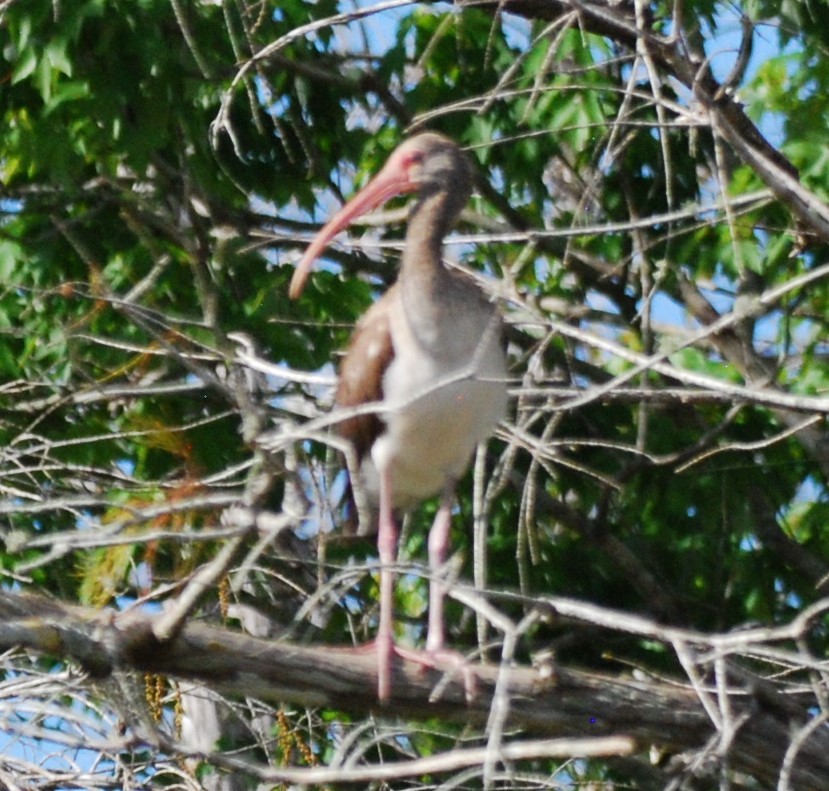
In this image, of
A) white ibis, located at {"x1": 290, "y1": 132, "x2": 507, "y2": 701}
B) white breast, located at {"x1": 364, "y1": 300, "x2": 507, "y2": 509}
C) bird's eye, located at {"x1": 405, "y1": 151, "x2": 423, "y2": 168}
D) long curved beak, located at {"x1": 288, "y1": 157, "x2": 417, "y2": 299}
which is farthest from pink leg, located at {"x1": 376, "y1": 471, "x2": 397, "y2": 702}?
bird's eye, located at {"x1": 405, "y1": 151, "x2": 423, "y2": 168}

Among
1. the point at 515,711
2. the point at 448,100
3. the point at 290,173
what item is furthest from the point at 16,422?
the point at 515,711

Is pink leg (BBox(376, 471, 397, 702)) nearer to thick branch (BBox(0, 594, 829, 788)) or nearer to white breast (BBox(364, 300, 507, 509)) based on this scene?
thick branch (BBox(0, 594, 829, 788))

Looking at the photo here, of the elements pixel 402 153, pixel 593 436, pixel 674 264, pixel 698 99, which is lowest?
pixel 593 436

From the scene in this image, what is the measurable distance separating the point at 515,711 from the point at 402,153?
242 cm

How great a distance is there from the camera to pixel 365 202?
636 centimetres

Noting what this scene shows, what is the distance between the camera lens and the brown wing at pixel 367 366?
5.79m

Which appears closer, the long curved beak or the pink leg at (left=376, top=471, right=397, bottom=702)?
the pink leg at (left=376, top=471, right=397, bottom=702)

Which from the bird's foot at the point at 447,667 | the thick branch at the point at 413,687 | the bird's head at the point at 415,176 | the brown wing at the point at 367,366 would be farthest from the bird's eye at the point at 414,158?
the thick branch at the point at 413,687

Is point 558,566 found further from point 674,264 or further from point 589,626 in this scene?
point 674,264

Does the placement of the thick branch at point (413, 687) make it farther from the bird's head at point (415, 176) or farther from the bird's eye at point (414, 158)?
the bird's eye at point (414, 158)

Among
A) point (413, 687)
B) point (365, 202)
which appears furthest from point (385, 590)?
point (365, 202)

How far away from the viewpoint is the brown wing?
5789 mm

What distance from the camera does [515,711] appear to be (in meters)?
4.64

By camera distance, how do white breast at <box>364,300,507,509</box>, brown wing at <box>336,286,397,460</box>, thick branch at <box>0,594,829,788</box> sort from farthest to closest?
brown wing at <box>336,286,397,460</box> < white breast at <box>364,300,507,509</box> < thick branch at <box>0,594,829,788</box>
